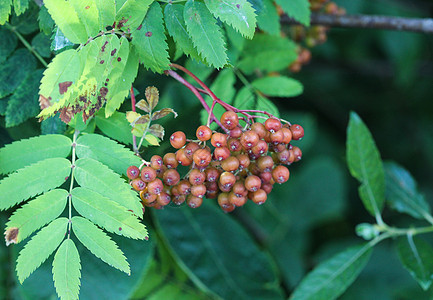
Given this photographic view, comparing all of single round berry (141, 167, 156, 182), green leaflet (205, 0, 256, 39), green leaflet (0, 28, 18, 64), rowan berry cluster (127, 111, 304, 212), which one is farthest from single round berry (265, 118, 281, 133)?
green leaflet (0, 28, 18, 64)

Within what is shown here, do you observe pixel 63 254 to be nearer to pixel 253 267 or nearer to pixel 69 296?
pixel 69 296

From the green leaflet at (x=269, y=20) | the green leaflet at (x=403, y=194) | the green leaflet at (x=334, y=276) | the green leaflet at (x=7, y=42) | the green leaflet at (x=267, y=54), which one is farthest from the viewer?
the green leaflet at (x=403, y=194)

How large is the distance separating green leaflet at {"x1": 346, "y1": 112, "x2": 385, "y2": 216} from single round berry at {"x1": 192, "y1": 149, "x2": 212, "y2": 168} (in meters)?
0.94

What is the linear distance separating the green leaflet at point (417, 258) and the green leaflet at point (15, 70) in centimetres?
166

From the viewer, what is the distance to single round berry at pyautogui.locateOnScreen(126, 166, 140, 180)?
1189 mm

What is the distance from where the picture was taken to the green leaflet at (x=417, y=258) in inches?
72.8

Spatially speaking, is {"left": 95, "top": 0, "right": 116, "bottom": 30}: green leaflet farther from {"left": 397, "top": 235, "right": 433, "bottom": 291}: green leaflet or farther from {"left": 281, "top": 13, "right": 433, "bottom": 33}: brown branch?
{"left": 397, "top": 235, "right": 433, "bottom": 291}: green leaflet

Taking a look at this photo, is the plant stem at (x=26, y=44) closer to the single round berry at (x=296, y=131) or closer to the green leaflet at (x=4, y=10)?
the green leaflet at (x=4, y=10)

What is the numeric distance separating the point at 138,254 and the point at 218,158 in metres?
0.99

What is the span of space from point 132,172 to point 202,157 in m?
0.19

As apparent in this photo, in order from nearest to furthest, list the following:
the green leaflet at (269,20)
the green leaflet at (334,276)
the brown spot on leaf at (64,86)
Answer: the brown spot on leaf at (64,86) → the green leaflet at (269,20) → the green leaflet at (334,276)

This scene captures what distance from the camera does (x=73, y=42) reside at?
119 centimetres

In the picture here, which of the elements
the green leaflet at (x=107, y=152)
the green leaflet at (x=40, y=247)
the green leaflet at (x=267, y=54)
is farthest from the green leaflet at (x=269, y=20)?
the green leaflet at (x=40, y=247)

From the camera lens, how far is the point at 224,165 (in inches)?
47.4
